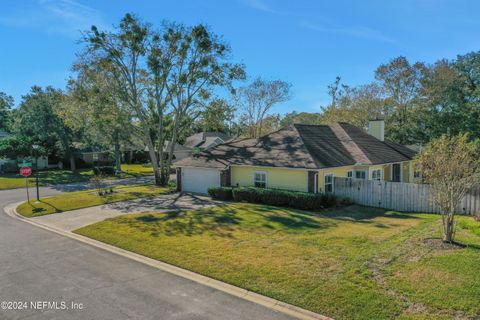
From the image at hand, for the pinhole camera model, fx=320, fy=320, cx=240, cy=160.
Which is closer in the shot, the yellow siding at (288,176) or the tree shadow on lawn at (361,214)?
the tree shadow on lawn at (361,214)

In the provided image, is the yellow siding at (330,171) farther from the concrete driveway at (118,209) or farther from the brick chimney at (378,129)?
the brick chimney at (378,129)

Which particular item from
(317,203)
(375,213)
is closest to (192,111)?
(317,203)

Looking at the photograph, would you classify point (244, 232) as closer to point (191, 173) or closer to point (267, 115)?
point (191, 173)

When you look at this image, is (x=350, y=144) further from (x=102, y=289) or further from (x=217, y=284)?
(x=102, y=289)

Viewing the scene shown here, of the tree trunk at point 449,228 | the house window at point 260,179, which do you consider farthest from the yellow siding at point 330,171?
the tree trunk at point 449,228

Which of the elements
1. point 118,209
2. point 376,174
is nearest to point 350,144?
point 376,174
